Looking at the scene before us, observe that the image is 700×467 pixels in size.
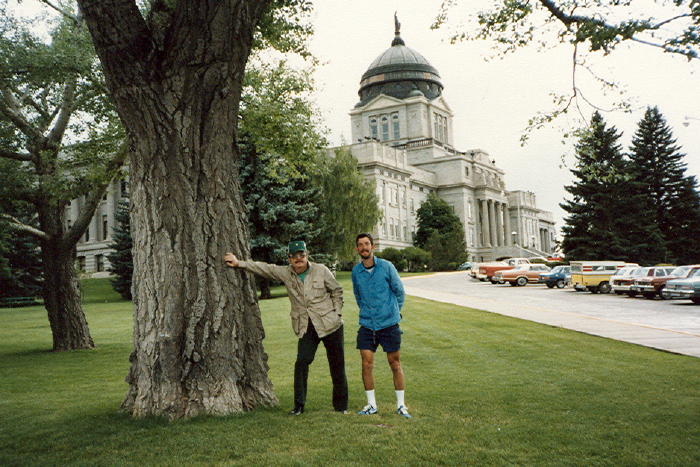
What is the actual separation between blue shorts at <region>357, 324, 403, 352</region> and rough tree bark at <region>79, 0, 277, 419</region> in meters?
1.20

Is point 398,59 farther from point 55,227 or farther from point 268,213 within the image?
point 55,227

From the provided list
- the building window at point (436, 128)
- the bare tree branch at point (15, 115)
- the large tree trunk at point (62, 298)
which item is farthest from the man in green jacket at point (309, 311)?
the building window at point (436, 128)

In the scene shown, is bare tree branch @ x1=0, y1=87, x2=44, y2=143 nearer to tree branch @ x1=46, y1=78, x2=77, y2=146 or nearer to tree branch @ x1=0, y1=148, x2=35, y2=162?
tree branch @ x1=46, y1=78, x2=77, y2=146

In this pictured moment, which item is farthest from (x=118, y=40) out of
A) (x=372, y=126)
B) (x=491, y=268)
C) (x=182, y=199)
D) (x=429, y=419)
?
(x=372, y=126)

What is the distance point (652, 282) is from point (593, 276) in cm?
482

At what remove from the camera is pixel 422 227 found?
82.9 meters

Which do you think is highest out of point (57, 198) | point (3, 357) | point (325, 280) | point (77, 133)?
point (77, 133)

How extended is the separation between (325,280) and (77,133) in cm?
1218

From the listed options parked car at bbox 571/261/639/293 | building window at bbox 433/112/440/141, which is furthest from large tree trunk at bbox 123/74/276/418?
building window at bbox 433/112/440/141

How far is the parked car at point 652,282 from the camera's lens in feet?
90.3

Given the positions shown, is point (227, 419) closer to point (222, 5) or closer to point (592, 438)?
point (592, 438)

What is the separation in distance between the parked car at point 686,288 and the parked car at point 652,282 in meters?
1.49

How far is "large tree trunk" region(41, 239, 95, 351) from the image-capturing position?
15578 mm

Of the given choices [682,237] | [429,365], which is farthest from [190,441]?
[682,237]
